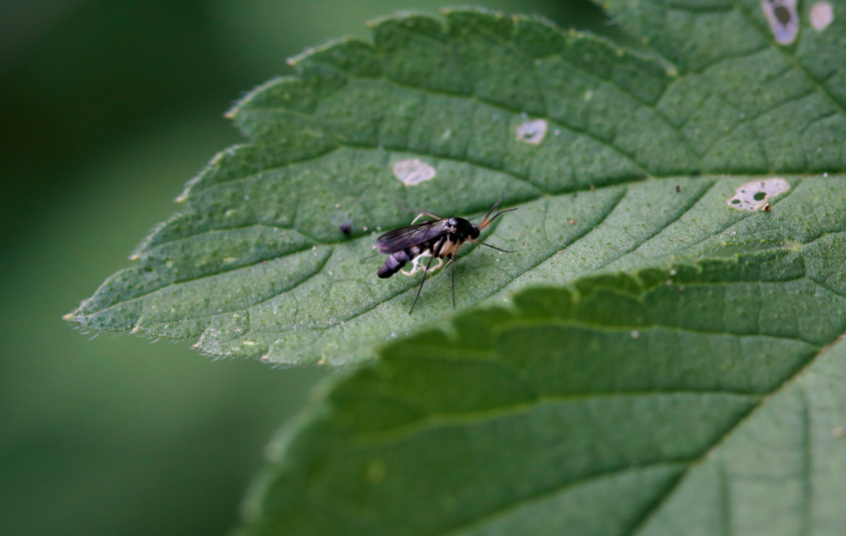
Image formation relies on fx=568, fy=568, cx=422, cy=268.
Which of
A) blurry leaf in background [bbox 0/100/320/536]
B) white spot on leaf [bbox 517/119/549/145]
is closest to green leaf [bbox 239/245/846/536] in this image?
white spot on leaf [bbox 517/119/549/145]

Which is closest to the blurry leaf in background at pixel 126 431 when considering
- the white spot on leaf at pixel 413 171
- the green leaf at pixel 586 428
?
the white spot on leaf at pixel 413 171

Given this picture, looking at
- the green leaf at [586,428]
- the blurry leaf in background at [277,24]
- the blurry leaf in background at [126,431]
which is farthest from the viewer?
the blurry leaf in background at [277,24]

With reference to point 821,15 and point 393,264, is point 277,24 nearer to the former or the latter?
point 393,264

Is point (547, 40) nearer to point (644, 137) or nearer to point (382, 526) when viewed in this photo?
point (644, 137)

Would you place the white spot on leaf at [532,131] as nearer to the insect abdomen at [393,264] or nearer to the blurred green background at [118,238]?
the insect abdomen at [393,264]

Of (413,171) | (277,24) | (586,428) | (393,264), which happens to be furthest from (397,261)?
(277,24)

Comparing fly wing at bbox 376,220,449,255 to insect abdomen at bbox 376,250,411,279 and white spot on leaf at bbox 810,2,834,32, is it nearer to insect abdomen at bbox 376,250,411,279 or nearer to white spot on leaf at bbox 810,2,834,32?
insect abdomen at bbox 376,250,411,279

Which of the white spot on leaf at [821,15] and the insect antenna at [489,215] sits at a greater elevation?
A: the white spot on leaf at [821,15]
